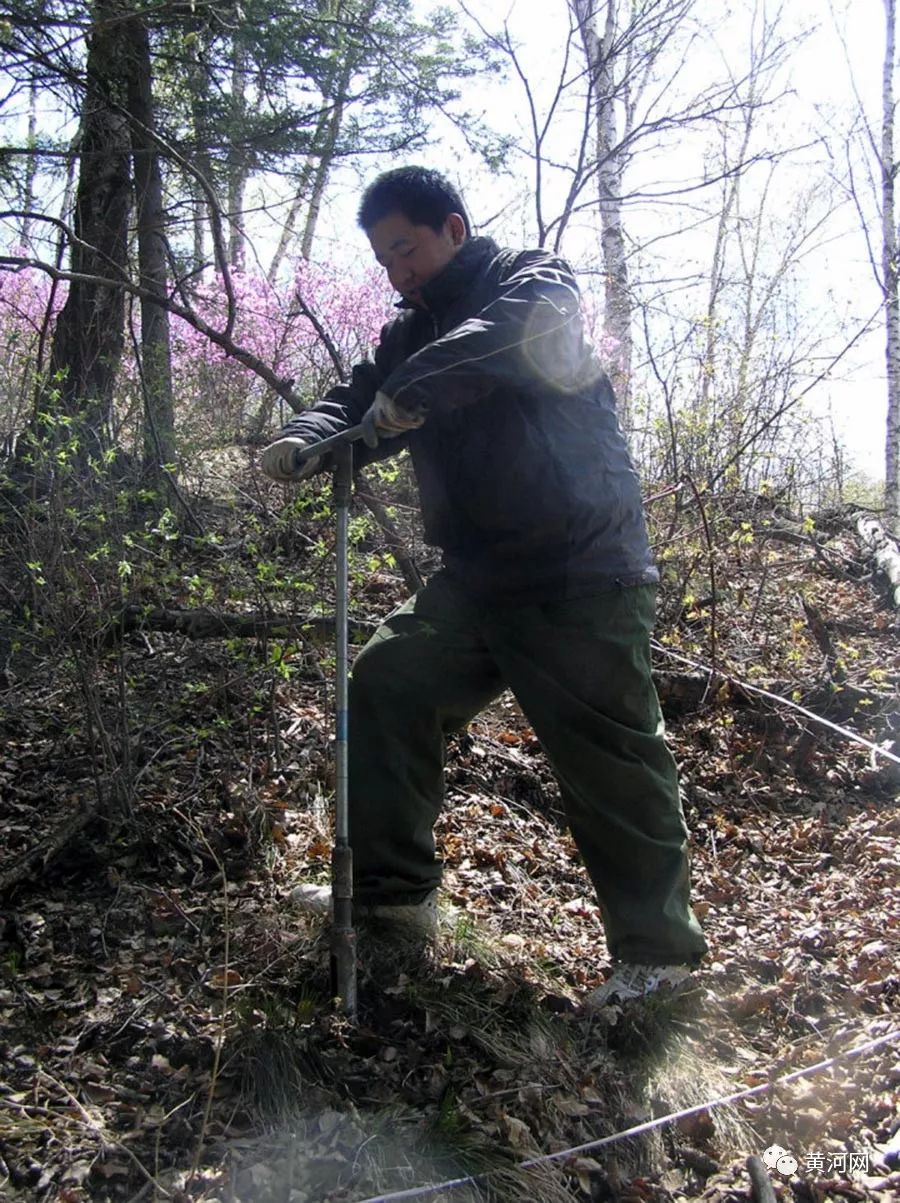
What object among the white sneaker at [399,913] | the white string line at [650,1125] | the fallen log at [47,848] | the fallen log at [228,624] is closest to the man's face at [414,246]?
the fallen log at [228,624]

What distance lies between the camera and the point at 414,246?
2.77 m

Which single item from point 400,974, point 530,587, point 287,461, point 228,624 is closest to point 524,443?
point 530,587

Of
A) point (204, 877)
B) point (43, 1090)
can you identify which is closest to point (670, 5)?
point (204, 877)

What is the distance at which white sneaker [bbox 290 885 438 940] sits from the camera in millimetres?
2875

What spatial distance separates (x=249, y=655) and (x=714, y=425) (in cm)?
366

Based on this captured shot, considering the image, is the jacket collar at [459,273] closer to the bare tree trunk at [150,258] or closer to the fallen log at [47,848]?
the fallen log at [47,848]

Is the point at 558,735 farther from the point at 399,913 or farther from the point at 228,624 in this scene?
the point at 228,624

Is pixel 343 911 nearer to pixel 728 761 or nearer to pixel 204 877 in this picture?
pixel 204 877

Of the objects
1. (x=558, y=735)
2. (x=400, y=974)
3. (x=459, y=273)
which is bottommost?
(x=400, y=974)

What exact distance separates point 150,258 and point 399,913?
548cm

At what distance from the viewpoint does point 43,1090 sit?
87.3 inches

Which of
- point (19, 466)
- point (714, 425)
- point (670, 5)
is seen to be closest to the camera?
point (19, 466)

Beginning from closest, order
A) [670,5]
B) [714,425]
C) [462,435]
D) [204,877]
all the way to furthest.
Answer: [462,435] < [204,877] < [670,5] < [714,425]

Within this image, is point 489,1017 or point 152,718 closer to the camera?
point 489,1017
